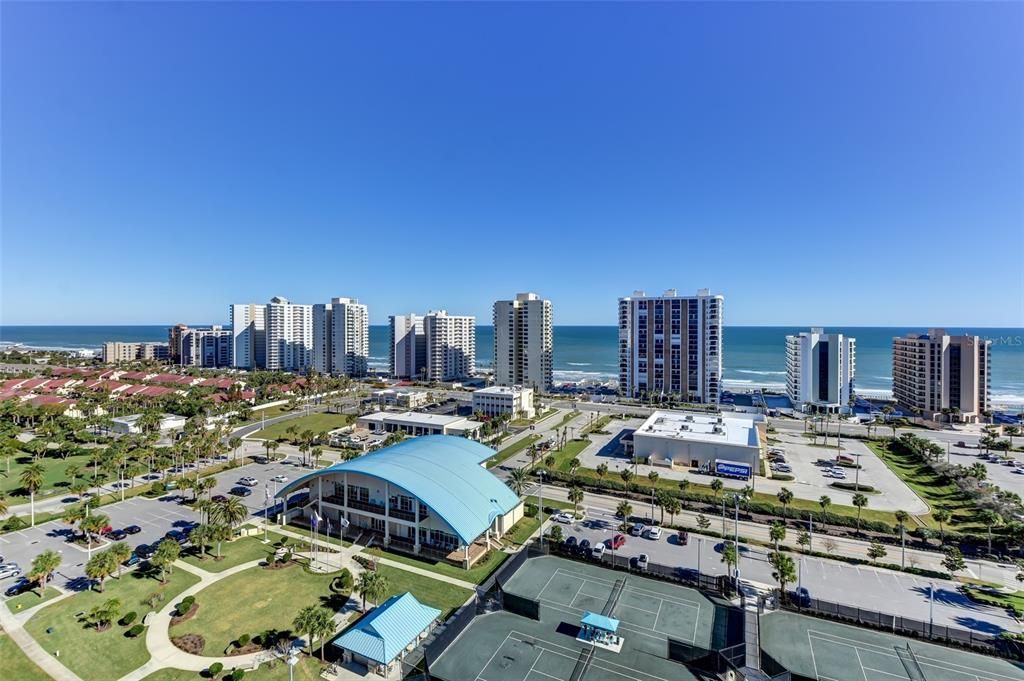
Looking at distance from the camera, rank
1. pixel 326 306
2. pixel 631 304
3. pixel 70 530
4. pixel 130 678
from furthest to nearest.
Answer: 1. pixel 326 306
2. pixel 631 304
3. pixel 70 530
4. pixel 130 678

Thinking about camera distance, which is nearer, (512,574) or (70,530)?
(512,574)

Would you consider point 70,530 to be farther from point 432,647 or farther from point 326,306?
point 326,306

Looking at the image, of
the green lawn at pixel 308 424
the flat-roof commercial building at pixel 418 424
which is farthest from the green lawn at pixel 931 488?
the green lawn at pixel 308 424

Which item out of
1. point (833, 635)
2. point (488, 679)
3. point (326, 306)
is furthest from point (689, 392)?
point (326, 306)

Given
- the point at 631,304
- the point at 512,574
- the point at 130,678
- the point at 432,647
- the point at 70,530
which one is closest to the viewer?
the point at 130,678

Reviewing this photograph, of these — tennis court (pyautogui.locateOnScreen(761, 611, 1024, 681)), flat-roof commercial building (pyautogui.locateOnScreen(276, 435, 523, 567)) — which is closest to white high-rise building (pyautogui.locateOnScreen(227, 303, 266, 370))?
flat-roof commercial building (pyautogui.locateOnScreen(276, 435, 523, 567))

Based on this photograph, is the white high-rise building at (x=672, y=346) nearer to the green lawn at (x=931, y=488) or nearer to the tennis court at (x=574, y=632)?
the green lawn at (x=931, y=488)

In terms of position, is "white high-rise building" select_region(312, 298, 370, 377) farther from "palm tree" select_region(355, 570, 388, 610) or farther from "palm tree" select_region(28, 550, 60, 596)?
"palm tree" select_region(355, 570, 388, 610)
